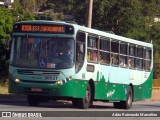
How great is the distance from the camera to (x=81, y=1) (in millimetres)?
55219

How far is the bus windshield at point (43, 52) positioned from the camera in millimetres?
23344

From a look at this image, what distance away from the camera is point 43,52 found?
23500mm

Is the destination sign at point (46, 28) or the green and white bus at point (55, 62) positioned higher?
the destination sign at point (46, 28)

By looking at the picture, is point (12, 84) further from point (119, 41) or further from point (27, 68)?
point (119, 41)

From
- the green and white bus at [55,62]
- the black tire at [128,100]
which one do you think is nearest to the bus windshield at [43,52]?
the green and white bus at [55,62]

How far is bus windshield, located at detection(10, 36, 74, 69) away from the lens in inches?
919

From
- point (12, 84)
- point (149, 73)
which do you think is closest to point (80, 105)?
point (12, 84)

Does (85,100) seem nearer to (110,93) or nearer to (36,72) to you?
(36,72)

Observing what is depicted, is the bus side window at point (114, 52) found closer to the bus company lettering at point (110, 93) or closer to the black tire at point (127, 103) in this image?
the bus company lettering at point (110, 93)

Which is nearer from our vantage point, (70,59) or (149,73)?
(70,59)

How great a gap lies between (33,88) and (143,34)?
32.4 metres

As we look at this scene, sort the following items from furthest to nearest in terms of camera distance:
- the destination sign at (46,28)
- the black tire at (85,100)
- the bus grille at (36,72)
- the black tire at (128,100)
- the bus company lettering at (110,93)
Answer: the black tire at (128,100) → the bus company lettering at (110,93) → the black tire at (85,100) → the destination sign at (46,28) → the bus grille at (36,72)

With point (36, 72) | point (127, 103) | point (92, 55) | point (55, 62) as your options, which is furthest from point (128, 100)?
point (36, 72)

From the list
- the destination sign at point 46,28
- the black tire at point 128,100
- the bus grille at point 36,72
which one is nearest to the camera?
the bus grille at point 36,72
